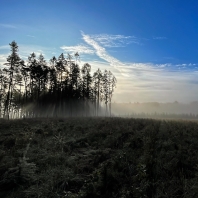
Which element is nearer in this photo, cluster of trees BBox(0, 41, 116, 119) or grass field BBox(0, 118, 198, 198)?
grass field BBox(0, 118, 198, 198)

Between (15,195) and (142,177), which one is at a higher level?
(142,177)

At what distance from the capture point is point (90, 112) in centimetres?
6569

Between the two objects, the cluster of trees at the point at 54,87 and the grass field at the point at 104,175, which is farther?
the cluster of trees at the point at 54,87

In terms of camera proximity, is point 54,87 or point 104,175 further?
point 54,87

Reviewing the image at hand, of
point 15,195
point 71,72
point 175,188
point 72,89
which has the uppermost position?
point 71,72

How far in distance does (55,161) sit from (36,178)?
1577 millimetres

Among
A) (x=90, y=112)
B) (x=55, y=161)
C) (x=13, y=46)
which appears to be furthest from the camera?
(x=90, y=112)

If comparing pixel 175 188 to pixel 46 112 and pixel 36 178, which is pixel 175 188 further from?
pixel 46 112

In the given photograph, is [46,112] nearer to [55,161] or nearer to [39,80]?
[39,80]

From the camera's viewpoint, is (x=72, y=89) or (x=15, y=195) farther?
(x=72, y=89)

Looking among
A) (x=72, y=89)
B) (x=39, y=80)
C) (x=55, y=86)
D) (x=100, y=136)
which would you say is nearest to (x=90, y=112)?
(x=72, y=89)

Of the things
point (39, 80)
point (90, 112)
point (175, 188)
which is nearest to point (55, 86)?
point (39, 80)

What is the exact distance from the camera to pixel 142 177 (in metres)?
5.39

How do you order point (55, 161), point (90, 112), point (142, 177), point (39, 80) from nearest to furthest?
point (142, 177) < point (55, 161) < point (39, 80) < point (90, 112)
